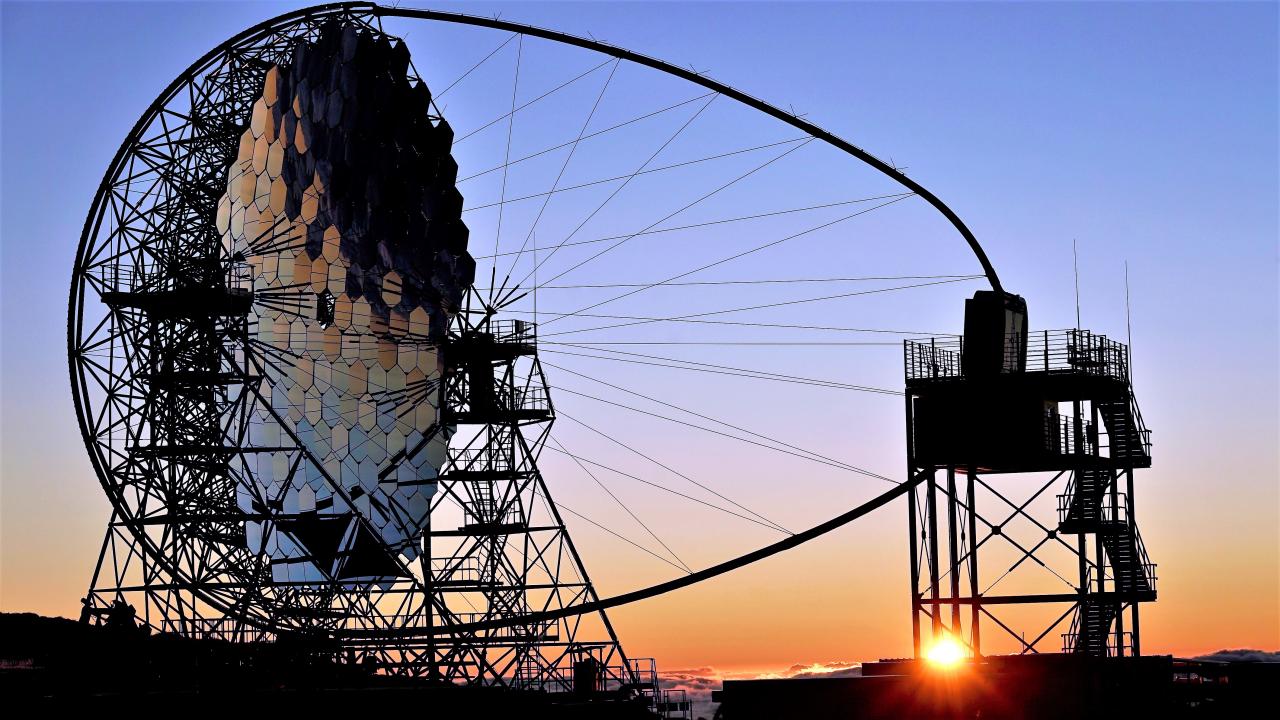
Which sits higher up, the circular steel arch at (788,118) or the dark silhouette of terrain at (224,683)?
the circular steel arch at (788,118)

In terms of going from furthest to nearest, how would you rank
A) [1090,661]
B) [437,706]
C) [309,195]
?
[309,195] → [437,706] → [1090,661]

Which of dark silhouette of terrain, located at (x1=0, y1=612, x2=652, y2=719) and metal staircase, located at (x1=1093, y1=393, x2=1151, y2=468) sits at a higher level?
metal staircase, located at (x1=1093, y1=393, x2=1151, y2=468)

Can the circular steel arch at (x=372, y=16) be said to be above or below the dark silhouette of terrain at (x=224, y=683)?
above

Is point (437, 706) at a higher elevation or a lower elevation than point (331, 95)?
lower

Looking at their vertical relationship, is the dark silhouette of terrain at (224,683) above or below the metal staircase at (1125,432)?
below

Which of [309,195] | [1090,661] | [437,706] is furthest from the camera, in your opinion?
[309,195]

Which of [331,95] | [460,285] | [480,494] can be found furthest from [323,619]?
[331,95]

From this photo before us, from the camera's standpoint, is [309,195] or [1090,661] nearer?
[1090,661]

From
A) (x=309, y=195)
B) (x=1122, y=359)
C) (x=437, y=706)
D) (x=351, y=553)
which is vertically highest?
(x=309, y=195)

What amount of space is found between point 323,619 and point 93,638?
8843 mm

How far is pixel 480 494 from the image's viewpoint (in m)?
68.1

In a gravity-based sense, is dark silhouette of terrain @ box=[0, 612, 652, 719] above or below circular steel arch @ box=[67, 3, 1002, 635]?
below

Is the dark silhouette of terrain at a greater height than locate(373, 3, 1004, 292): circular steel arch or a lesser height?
lesser

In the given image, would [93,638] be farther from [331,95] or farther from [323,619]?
[331,95]
